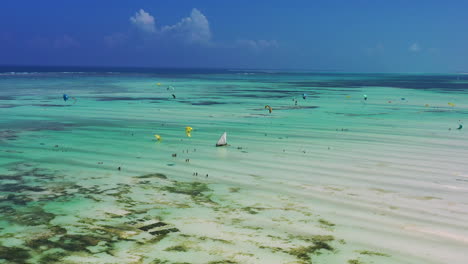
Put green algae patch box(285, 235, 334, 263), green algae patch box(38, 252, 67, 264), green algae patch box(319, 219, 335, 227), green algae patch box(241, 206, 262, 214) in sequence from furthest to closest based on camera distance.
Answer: green algae patch box(241, 206, 262, 214) < green algae patch box(319, 219, 335, 227) < green algae patch box(285, 235, 334, 263) < green algae patch box(38, 252, 67, 264)

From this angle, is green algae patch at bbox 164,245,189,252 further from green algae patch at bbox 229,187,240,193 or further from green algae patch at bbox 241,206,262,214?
green algae patch at bbox 229,187,240,193

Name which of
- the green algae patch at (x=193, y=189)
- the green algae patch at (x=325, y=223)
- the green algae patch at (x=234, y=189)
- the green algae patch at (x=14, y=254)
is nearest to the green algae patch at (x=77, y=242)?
the green algae patch at (x=14, y=254)

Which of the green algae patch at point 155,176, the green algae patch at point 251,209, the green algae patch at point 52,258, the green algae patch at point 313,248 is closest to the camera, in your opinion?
the green algae patch at point 52,258

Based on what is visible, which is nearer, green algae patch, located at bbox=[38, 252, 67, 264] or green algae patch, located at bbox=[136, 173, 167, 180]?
green algae patch, located at bbox=[38, 252, 67, 264]

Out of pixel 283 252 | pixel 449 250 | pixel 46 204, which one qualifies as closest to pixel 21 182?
pixel 46 204

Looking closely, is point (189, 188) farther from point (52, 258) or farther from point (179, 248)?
point (52, 258)

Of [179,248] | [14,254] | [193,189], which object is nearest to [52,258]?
[14,254]

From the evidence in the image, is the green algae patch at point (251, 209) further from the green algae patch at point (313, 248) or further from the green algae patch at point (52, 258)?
the green algae patch at point (52, 258)

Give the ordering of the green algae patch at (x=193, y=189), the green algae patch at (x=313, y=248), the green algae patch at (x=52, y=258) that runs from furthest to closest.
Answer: the green algae patch at (x=193, y=189) → the green algae patch at (x=313, y=248) → the green algae patch at (x=52, y=258)

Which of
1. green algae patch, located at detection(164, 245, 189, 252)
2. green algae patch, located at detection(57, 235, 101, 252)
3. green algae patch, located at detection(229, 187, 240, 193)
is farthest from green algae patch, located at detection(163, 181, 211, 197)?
green algae patch, located at detection(57, 235, 101, 252)
